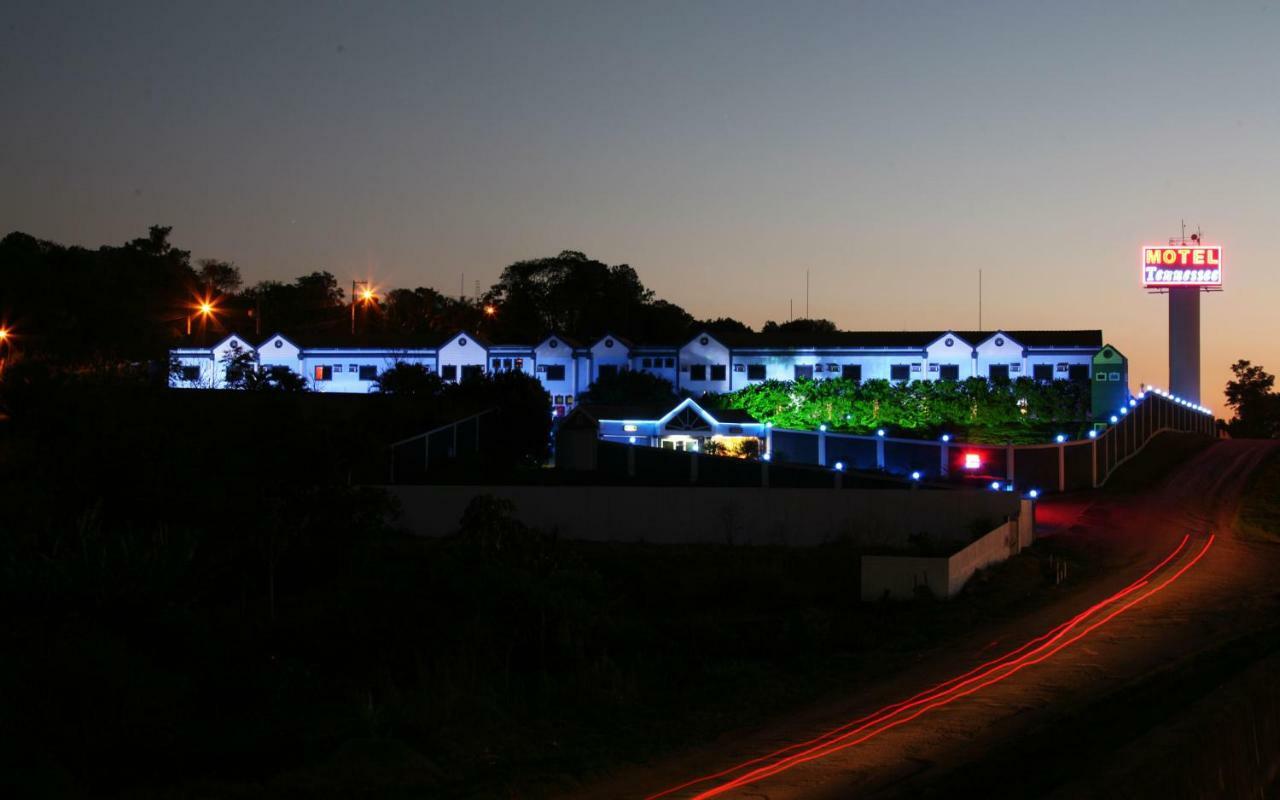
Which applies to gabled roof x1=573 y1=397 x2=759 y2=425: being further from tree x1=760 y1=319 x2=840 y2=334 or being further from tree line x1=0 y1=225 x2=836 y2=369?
tree x1=760 y1=319 x2=840 y2=334

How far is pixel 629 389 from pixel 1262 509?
45240 mm

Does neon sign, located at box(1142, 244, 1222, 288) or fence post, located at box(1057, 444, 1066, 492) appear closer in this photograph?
fence post, located at box(1057, 444, 1066, 492)

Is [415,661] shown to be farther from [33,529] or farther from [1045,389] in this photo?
[1045,389]

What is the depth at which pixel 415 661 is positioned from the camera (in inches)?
723

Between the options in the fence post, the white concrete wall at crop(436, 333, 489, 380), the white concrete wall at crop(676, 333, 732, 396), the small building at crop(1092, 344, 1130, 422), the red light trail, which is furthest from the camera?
the white concrete wall at crop(676, 333, 732, 396)

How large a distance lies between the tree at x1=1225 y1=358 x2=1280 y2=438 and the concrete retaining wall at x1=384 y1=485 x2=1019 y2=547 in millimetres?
97765

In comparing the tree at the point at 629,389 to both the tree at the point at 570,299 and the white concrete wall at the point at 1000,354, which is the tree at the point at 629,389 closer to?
the white concrete wall at the point at 1000,354

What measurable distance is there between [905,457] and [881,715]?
33.2 meters

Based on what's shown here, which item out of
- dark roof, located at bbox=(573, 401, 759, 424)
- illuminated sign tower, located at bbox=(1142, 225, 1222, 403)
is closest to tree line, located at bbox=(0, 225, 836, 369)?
dark roof, located at bbox=(573, 401, 759, 424)

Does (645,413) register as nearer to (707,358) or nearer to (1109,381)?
(707,358)

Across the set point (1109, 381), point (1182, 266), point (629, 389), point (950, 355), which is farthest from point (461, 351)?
point (1182, 266)

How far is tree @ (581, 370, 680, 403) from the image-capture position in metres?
81.4

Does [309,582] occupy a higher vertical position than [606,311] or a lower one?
lower

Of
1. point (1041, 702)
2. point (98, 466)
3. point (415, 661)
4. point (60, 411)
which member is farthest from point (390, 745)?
point (60, 411)
